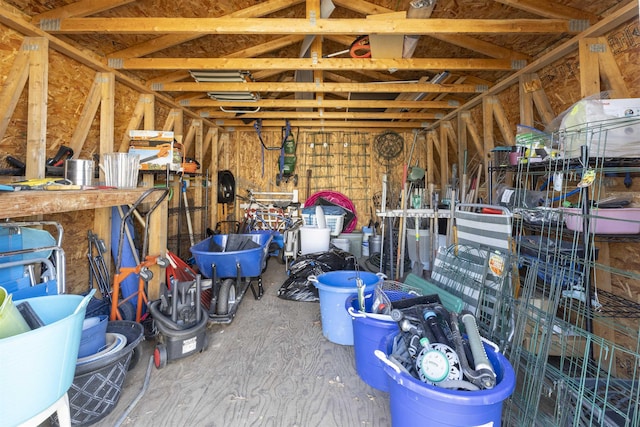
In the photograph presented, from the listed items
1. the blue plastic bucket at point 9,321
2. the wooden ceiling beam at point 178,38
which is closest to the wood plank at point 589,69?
the wooden ceiling beam at point 178,38

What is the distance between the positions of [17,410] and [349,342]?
2097 mm

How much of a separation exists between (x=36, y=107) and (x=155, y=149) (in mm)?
1222

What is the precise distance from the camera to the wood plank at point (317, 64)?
3.34 metres

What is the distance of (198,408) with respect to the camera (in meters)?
1.82

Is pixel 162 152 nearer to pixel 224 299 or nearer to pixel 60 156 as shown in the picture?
pixel 60 156

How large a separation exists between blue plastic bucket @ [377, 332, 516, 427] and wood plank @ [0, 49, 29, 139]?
3.44 metres

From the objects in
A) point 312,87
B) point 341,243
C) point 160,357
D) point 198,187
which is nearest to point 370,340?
point 160,357

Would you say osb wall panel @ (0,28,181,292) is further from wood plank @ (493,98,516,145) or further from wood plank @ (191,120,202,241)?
wood plank @ (493,98,516,145)

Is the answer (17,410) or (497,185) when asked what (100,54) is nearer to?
(17,410)

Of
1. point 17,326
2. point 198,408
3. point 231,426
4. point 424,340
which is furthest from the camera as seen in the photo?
point 198,408

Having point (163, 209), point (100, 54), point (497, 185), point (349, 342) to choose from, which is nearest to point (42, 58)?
point (100, 54)

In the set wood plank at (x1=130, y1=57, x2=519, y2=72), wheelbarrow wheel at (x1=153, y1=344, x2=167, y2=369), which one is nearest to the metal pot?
wheelbarrow wheel at (x1=153, y1=344, x2=167, y2=369)

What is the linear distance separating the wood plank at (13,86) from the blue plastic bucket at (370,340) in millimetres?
3170

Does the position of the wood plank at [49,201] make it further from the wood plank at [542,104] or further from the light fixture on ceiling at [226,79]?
the wood plank at [542,104]
